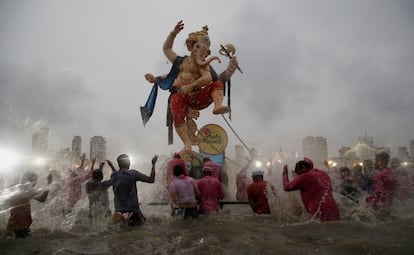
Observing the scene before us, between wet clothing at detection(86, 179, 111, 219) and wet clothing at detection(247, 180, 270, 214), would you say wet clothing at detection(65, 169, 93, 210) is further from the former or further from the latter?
wet clothing at detection(247, 180, 270, 214)

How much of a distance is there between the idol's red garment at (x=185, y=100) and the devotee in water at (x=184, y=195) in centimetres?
267

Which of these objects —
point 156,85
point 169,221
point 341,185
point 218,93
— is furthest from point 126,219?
point 341,185

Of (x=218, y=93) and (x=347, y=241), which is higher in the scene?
(x=218, y=93)

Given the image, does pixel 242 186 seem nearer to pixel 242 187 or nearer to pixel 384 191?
pixel 242 187

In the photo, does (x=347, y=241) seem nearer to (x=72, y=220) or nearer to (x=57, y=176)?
(x=72, y=220)

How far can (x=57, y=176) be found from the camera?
858 cm

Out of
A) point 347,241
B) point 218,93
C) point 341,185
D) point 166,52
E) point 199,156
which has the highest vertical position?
point 166,52

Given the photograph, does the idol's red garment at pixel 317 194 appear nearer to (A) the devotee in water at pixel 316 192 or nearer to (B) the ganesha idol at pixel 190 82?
(A) the devotee in water at pixel 316 192

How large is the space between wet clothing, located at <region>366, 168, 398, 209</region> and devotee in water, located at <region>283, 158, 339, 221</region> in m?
1.53

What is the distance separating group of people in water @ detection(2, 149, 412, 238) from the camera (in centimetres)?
577

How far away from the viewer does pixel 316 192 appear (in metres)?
5.89

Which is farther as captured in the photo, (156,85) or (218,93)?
(156,85)

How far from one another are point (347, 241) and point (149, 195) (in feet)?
19.9

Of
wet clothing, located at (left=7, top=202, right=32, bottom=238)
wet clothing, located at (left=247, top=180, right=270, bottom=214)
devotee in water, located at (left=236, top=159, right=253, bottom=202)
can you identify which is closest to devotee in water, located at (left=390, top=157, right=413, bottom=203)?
wet clothing, located at (left=247, top=180, right=270, bottom=214)
